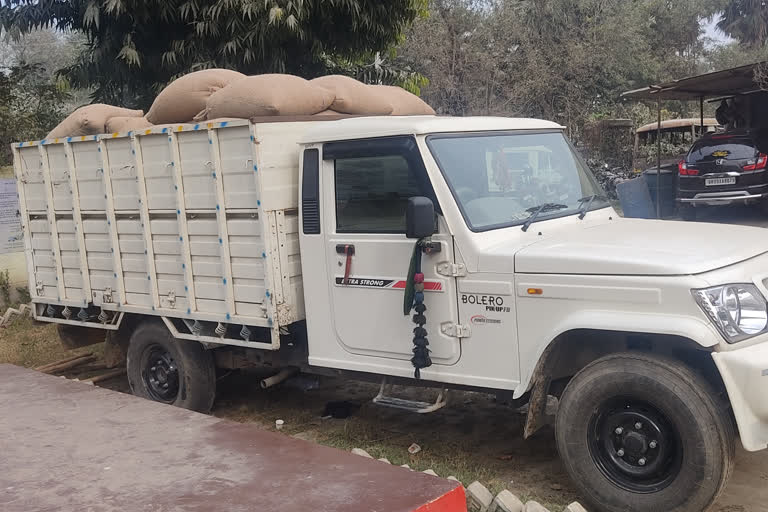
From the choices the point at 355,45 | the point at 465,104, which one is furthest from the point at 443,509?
the point at 465,104

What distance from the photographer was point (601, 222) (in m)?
5.02

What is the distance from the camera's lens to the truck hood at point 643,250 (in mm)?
3850

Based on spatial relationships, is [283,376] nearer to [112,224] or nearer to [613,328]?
[112,224]

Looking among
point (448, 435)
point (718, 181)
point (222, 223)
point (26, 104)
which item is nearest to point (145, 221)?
point (222, 223)

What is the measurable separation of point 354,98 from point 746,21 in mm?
31298

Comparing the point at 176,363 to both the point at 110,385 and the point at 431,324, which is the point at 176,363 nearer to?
the point at 110,385

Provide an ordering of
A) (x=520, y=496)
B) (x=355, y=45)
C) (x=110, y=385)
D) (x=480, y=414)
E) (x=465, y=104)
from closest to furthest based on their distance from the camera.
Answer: (x=520, y=496), (x=480, y=414), (x=110, y=385), (x=355, y=45), (x=465, y=104)

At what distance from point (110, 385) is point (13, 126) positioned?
655 cm

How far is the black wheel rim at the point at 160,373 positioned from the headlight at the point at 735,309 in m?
4.11

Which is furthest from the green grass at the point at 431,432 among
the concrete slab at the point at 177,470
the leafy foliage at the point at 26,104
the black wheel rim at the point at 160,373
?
the leafy foliage at the point at 26,104

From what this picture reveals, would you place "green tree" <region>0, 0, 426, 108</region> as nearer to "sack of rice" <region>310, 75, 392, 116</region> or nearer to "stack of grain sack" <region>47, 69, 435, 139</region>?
"stack of grain sack" <region>47, 69, 435, 139</region>

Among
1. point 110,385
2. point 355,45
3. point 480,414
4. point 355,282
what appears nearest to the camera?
point 355,282

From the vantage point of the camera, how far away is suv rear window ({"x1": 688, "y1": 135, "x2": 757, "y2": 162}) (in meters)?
13.1

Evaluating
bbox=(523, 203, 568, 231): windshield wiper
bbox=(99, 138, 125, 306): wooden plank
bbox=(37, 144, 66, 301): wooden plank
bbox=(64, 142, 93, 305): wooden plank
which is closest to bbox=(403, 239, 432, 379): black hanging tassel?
bbox=(523, 203, 568, 231): windshield wiper
